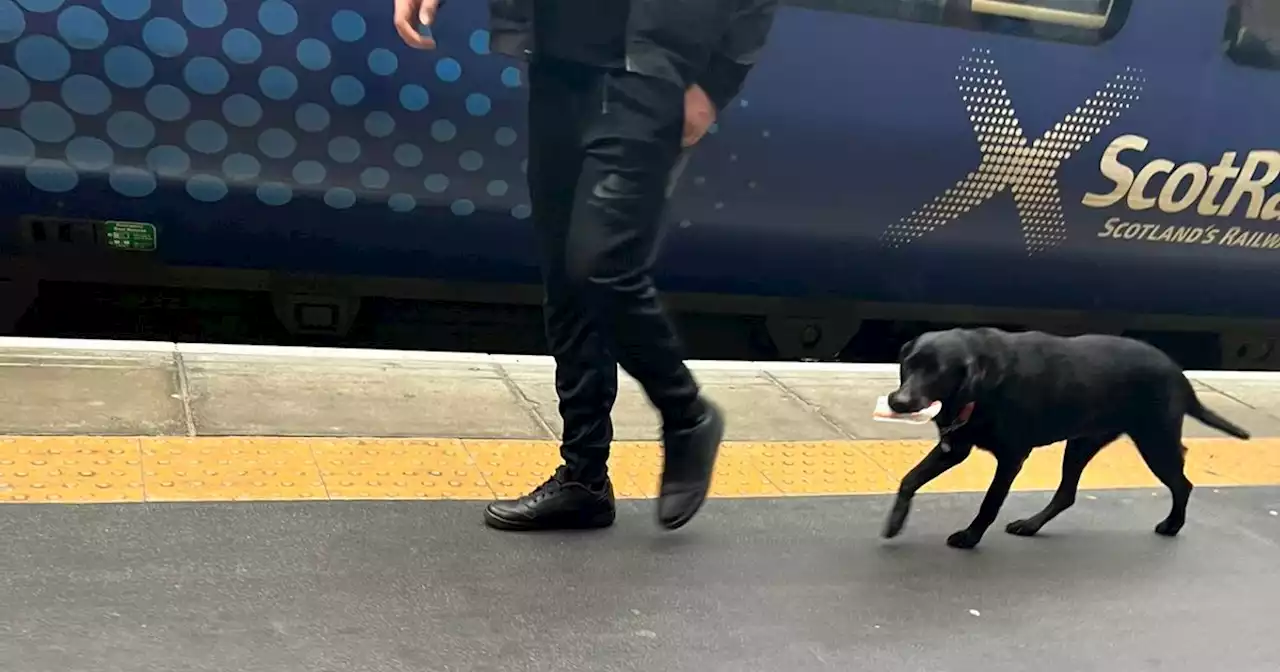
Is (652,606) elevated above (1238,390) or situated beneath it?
elevated above

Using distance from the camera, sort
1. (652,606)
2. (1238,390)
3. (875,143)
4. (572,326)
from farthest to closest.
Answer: (1238,390), (875,143), (572,326), (652,606)

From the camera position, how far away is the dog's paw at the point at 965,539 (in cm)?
282

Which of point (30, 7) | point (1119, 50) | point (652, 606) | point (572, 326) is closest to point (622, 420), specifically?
point (572, 326)

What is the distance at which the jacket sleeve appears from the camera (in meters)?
2.29

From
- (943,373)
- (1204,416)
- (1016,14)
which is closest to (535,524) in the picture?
(943,373)

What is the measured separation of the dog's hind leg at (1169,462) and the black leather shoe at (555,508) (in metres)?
1.30

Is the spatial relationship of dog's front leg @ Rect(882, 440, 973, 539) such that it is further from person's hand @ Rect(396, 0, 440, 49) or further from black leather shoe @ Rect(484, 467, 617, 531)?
person's hand @ Rect(396, 0, 440, 49)

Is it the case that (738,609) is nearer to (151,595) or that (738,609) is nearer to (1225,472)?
(151,595)

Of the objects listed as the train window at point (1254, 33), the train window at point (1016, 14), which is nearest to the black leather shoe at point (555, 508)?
the train window at point (1016, 14)

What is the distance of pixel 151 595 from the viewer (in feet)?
7.14

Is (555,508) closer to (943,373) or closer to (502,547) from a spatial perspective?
(502,547)

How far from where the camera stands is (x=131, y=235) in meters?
3.76

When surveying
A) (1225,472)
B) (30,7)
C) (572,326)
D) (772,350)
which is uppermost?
(30,7)

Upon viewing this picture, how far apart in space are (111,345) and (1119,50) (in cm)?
378
